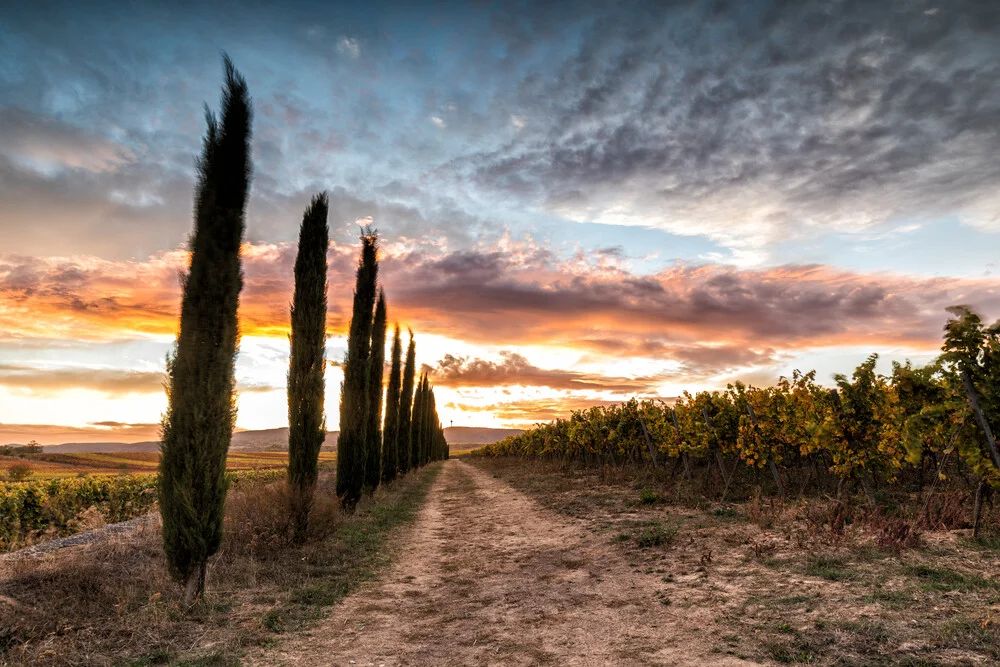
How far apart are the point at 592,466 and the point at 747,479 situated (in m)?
13.9

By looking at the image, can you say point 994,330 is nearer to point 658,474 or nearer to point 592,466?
point 658,474

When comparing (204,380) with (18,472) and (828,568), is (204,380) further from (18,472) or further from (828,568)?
(18,472)

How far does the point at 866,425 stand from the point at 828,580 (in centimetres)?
594

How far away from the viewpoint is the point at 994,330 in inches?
328

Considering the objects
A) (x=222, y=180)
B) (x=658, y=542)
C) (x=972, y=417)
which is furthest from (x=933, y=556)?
(x=222, y=180)

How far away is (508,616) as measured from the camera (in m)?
6.16

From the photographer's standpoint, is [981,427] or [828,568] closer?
[828,568]

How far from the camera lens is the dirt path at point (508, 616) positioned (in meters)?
4.97

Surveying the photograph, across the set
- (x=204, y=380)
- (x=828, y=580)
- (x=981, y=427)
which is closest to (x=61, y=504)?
(x=204, y=380)

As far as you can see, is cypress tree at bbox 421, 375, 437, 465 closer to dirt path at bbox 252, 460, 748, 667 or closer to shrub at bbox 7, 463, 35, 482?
shrub at bbox 7, 463, 35, 482

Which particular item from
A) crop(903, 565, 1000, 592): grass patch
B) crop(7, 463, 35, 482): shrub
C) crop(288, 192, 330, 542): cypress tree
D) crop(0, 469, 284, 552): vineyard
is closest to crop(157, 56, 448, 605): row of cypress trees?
crop(288, 192, 330, 542): cypress tree

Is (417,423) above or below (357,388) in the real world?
below

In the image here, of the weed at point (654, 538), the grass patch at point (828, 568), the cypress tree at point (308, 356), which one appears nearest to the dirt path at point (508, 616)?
the weed at point (654, 538)

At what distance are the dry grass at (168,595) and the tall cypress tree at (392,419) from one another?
1354 cm
